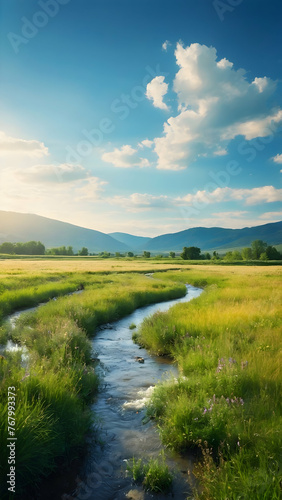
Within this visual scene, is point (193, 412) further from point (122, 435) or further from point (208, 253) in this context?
point (208, 253)

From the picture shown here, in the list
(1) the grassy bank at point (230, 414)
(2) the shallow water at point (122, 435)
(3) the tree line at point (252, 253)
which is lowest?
(2) the shallow water at point (122, 435)

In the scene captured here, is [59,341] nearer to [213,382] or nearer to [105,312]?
[213,382]

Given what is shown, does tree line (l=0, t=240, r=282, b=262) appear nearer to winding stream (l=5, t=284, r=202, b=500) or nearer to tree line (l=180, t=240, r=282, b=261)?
tree line (l=180, t=240, r=282, b=261)

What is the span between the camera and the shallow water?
16.9ft

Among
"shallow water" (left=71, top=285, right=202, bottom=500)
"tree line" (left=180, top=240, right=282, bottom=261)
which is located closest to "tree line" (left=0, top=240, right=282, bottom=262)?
"tree line" (left=180, top=240, right=282, bottom=261)

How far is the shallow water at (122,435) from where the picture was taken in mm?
5162

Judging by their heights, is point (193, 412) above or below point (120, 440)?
above

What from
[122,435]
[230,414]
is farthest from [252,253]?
[122,435]

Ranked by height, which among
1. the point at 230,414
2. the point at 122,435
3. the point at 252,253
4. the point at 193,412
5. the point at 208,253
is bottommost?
the point at 122,435

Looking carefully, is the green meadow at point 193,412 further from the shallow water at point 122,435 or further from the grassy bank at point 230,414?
the shallow water at point 122,435

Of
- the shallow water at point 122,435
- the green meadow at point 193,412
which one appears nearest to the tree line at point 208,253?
the green meadow at point 193,412

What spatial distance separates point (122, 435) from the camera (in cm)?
675

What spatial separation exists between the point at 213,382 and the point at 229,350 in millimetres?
2323

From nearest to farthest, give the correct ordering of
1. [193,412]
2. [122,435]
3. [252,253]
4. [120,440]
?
1. [193,412]
2. [120,440]
3. [122,435]
4. [252,253]
